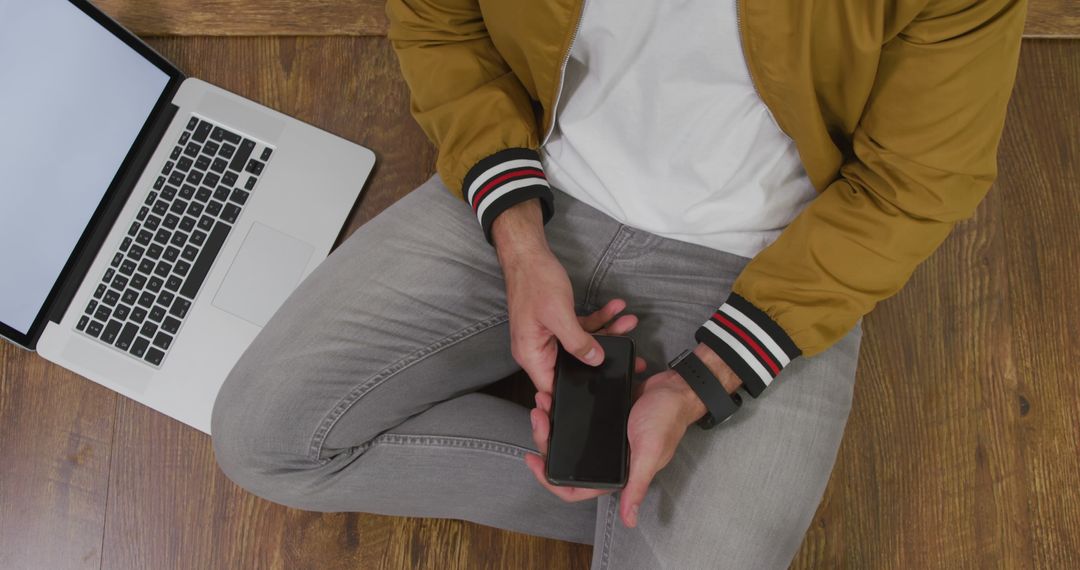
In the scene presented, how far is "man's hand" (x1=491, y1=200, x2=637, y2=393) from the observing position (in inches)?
31.1

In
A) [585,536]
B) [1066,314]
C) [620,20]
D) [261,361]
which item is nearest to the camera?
[620,20]

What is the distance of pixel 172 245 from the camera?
106cm

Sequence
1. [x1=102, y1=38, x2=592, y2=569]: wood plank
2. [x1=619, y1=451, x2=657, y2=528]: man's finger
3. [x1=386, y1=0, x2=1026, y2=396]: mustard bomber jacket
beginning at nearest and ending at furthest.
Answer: [x1=386, y1=0, x2=1026, y2=396]: mustard bomber jacket < [x1=619, y1=451, x2=657, y2=528]: man's finger < [x1=102, y1=38, x2=592, y2=569]: wood plank

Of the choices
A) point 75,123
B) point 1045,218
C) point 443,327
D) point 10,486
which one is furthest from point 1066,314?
point 10,486

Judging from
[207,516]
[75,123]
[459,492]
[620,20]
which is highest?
[620,20]

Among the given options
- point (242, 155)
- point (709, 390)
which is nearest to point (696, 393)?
point (709, 390)

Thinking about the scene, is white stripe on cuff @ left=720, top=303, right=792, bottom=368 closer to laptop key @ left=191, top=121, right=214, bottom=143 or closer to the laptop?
the laptop

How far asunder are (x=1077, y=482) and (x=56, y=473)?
58.0 inches

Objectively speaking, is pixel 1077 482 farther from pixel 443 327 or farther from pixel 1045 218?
pixel 443 327

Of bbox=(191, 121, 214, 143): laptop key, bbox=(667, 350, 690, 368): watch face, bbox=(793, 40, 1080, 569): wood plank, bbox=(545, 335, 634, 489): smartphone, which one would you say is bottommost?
bbox=(793, 40, 1080, 569): wood plank

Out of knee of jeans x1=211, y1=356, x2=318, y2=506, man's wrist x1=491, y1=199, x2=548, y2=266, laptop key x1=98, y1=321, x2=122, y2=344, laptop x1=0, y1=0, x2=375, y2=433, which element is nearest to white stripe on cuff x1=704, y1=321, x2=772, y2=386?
man's wrist x1=491, y1=199, x2=548, y2=266

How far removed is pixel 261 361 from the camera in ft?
2.89

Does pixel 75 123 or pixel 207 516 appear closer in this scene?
pixel 75 123

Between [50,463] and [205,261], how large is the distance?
1.32 feet
